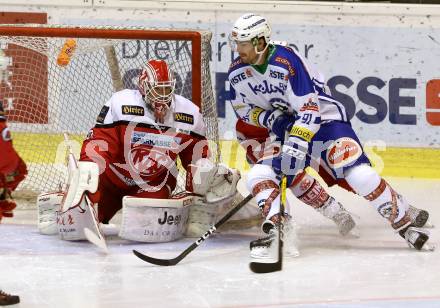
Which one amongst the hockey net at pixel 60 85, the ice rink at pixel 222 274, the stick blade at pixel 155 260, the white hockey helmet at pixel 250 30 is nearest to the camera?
the ice rink at pixel 222 274

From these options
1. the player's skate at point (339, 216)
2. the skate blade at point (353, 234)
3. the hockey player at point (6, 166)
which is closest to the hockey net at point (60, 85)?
the player's skate at point (339, 216)

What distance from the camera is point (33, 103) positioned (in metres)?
5.67

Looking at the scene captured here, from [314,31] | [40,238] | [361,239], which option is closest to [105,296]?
[40,238]

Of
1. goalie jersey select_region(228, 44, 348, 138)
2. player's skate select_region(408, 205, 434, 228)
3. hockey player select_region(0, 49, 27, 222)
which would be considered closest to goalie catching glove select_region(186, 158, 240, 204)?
goalie jersey select_region(228, 44, 348, 138)

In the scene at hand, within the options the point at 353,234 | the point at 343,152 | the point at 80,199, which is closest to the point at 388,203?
the point at 343,152

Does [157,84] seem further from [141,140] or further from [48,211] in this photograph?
[48,211]

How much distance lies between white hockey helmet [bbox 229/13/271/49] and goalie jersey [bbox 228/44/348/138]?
11cm

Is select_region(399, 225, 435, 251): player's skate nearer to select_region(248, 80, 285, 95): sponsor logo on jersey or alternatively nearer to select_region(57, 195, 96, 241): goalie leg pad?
select_region(248, 80, 285, 95): sponsor logo on jersey

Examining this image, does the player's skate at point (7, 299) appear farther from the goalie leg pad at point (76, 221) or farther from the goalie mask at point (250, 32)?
the goalie mask at point (250, 32)

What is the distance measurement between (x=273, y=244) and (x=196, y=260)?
1.07ft

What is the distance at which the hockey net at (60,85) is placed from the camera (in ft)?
17.5

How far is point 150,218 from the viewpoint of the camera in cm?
453

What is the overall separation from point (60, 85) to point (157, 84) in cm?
147

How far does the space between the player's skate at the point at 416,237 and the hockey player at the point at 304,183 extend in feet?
1.19
